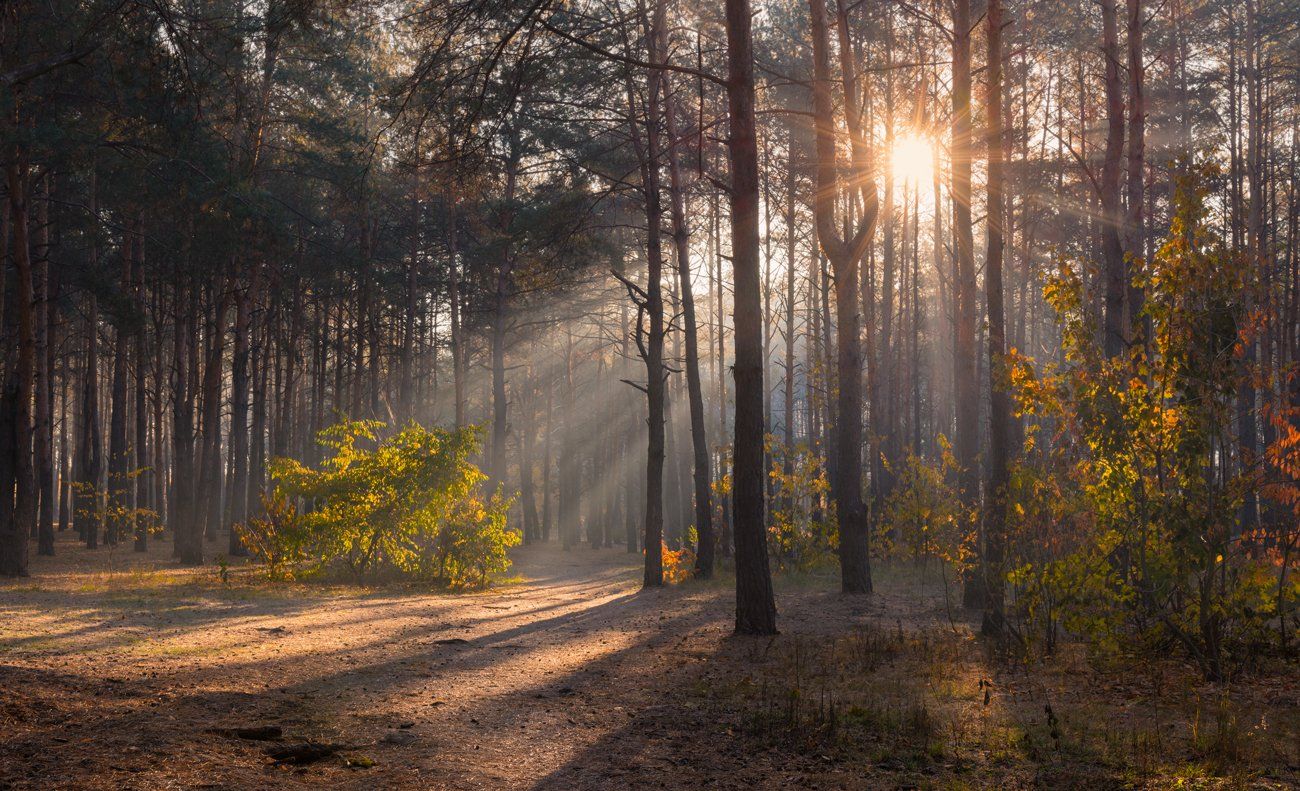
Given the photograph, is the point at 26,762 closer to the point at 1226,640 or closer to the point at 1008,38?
the point at 1226,640

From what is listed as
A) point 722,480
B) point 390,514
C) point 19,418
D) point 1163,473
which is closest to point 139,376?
point 19,418

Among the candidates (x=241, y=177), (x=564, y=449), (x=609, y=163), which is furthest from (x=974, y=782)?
(x=564, y=449)

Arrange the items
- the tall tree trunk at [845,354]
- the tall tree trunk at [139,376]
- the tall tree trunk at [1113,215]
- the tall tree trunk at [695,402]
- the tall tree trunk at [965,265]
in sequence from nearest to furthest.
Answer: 1. the tall tree trunk at [965,265]
2. the tall tree trunk at [1113,215]
3. the tall tree trunk at [845,354]
4. the tall tree trunk at [695,402]
5. the tall tree trunk at [139,376]

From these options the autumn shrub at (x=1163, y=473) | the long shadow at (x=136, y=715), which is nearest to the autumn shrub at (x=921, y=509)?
the autumn shrub at (x=1163, y=473)

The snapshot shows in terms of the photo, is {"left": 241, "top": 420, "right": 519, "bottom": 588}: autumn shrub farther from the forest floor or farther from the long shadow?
the long shadow

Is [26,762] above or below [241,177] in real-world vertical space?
below

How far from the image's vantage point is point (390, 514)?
16.7m

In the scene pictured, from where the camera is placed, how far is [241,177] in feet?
49.9

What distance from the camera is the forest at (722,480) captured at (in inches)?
225

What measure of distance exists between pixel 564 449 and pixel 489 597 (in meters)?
28.0

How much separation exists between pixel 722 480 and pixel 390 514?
6726 millimetres

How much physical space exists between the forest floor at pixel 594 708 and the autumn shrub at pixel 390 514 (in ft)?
15.7

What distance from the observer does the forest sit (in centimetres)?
571

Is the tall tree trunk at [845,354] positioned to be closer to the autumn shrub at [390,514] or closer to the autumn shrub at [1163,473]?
the autumn shrub at [1163,473]
